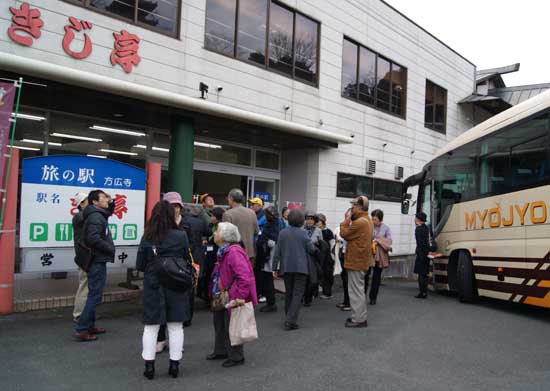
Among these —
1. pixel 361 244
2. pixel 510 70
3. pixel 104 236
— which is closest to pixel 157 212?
pixel 104 236

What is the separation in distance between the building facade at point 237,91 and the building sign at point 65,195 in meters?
1.50

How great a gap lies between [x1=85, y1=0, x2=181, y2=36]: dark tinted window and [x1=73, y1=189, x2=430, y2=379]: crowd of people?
13.2 feet

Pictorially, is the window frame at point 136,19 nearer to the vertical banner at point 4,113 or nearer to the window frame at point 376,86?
the vertical banner at point 4,113

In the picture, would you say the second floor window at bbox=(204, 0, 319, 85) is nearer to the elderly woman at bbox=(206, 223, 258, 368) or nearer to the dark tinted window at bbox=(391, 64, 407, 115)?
the dark tinted window at bbox=(391, 64, 407, 115)

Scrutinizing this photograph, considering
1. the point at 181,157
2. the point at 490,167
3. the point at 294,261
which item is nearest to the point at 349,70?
the point at 181,157

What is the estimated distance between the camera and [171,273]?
14.7 feet

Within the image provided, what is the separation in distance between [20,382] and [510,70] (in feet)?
80.1

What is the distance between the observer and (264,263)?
795 cm

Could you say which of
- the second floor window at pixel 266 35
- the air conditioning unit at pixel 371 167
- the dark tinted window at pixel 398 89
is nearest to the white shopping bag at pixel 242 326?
the second floor window at pixel 266 35

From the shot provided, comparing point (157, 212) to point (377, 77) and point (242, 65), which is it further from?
point (377, 77)

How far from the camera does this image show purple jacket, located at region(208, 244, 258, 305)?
474cm

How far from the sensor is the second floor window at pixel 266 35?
11.0 m

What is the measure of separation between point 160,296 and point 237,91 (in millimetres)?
7481

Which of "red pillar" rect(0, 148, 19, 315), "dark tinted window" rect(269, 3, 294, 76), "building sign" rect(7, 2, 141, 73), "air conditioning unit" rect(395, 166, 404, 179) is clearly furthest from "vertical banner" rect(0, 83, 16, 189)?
"air conditioning unit" rect(395, 166, 404, 179)
